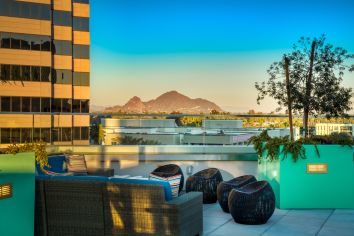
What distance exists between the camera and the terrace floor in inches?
232

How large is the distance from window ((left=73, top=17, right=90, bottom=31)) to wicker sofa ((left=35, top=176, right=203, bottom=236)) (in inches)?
2086

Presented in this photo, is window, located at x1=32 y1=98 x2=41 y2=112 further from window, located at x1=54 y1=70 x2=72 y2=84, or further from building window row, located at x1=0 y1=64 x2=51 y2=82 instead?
window, located at x1=54 y1=70 x2=72 y2=84

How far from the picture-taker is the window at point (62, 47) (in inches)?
2197

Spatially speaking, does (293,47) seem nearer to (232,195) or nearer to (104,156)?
(104,156)

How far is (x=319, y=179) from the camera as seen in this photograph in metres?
7.38

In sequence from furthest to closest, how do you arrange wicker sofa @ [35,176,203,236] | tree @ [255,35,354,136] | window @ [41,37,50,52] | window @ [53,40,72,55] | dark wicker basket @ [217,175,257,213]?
1. window @ [53,40,72,55]
2. window @ [41,37,50,52]
3. tree @ [255,35,354,136]
4. dark wicker basket @ [217,175,257,213]
5. wicker sofa @ [35,176,203,236]

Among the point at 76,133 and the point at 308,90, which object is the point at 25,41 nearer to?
the point at 76,133

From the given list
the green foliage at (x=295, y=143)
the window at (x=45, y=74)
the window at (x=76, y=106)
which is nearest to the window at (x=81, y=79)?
the window at (x=76, y=106)

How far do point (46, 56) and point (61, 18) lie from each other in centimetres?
463

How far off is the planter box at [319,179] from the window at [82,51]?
51.5 meters

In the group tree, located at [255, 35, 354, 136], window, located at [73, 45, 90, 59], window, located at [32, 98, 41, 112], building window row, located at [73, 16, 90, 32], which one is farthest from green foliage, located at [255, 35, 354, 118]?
building window row, located at [73, 16, 90, 32]

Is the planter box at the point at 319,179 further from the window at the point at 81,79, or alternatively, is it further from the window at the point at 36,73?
the window at the point at 81,79

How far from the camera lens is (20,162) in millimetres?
4930

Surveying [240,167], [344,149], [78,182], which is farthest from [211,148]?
[78,182]
